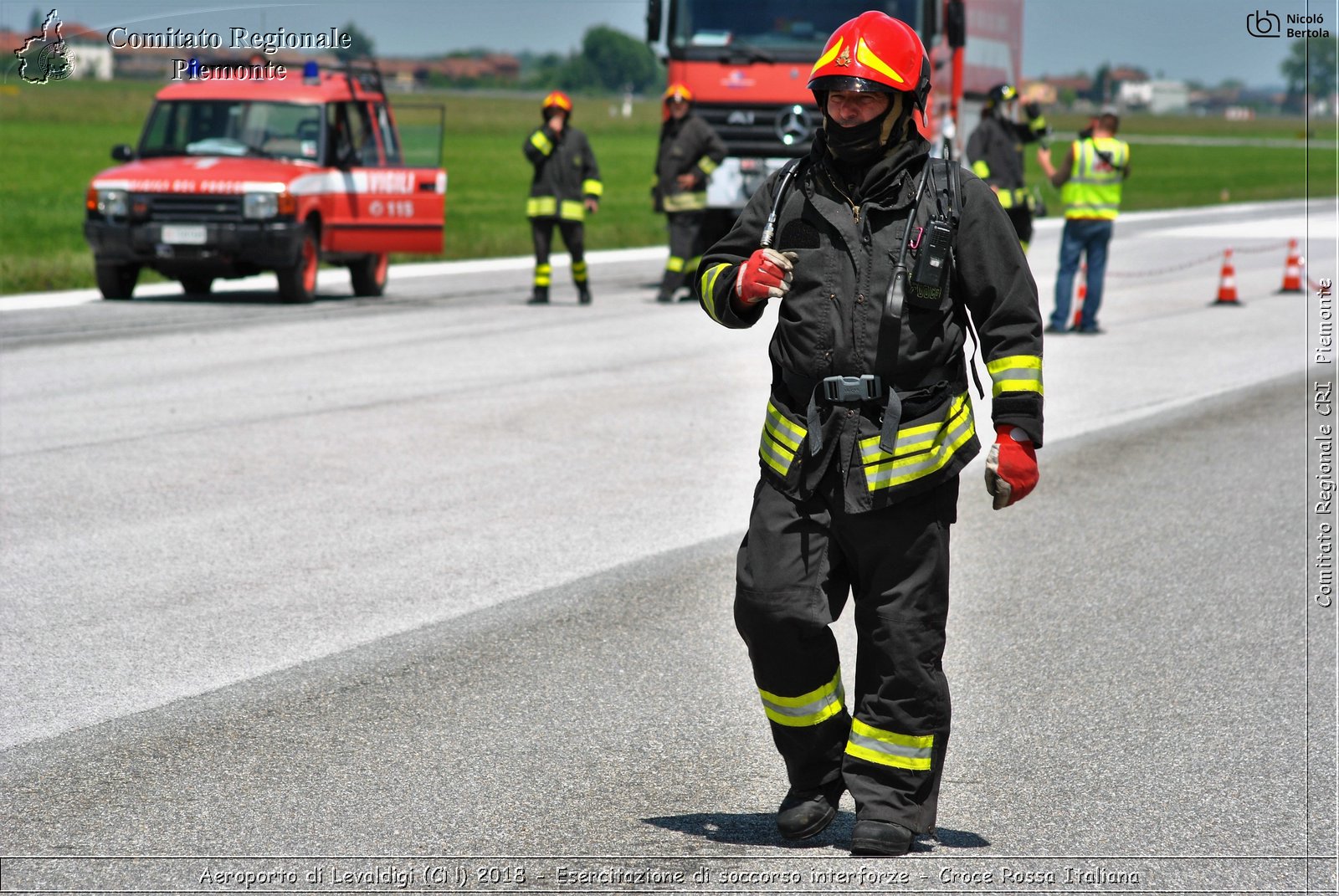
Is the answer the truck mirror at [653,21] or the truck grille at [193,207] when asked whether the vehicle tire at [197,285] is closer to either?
the truck grille at [193,207]

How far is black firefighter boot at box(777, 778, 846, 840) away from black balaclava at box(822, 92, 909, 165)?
146 cm

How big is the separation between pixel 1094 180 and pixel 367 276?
775 cm

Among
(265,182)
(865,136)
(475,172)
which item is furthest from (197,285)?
(475,172)

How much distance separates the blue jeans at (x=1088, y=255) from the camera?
50.1 ft

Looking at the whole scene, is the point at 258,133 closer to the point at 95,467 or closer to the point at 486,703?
the point at 95,467

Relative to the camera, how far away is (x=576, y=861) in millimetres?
3924

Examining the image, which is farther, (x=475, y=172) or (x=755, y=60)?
(x=475, y=172)

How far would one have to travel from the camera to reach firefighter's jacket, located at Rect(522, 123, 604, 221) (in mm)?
17438

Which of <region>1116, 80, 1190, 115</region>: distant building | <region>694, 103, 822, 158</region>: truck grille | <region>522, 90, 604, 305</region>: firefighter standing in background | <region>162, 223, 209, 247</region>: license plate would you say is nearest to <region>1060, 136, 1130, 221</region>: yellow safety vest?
<region>694, 103, 822, 158</region>: truck grille

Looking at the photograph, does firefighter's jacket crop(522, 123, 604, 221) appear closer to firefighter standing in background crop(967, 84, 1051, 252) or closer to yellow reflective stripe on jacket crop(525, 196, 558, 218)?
yellow reflective stripe on jacket crop(525, 196, 558, 218)

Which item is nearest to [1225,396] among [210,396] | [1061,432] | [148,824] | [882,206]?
[1061,432]

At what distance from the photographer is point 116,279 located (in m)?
17.6

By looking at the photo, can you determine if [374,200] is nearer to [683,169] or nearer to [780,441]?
[683,169]

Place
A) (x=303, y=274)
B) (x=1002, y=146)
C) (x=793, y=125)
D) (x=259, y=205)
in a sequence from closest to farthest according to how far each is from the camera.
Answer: (x=1002, y=146) → (x=259, y=205) → (x=303, y=274) → (x=793, y=125)
